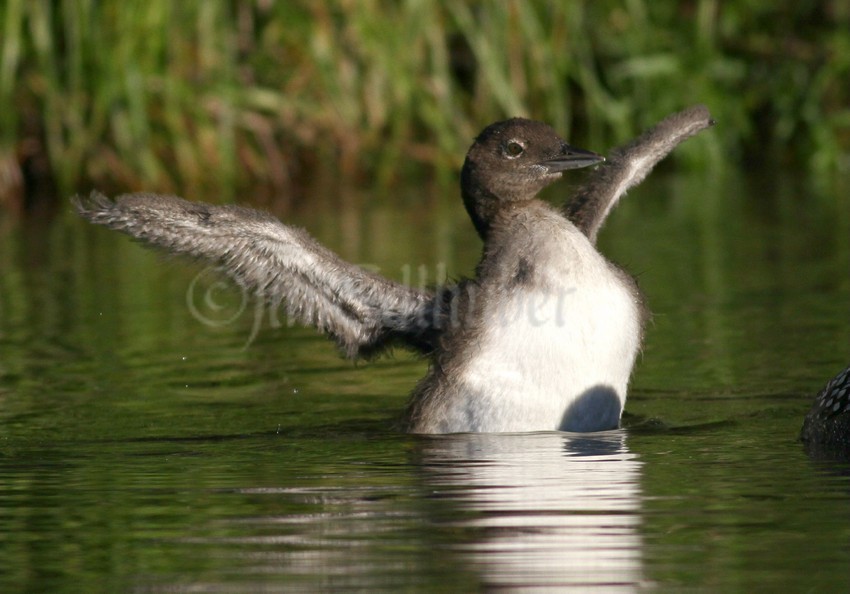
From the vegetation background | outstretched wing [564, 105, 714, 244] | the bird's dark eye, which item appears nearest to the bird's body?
the bird's dark eye

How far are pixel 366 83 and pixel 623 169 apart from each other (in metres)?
9.10

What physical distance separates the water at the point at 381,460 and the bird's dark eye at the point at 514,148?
3.83 feet

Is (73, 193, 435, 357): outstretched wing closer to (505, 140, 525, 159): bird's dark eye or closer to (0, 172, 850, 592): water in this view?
(0, 172, 850, 592): water

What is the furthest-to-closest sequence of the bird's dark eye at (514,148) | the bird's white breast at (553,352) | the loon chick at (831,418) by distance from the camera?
the bird's dark eye at (514,148)
the bird's white breast at (553,352)
the loon chick at (831,418)

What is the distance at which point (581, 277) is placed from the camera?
646cm

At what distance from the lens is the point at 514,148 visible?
279 inches

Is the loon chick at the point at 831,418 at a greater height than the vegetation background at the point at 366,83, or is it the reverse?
the vegetation background at the point at 366,83

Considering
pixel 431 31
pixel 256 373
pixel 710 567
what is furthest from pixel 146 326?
pixel 431 31

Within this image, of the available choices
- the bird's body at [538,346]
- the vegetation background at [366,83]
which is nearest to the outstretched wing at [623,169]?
the bird's body at [538,346]

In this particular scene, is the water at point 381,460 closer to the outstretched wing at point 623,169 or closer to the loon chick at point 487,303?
the loon chick at point 487,303

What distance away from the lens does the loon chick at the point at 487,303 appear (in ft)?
21.1

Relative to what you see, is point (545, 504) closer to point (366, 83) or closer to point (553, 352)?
point (553, 352)

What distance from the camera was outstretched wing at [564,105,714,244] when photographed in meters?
7.42

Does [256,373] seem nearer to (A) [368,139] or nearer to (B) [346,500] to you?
(B) [346,500]
